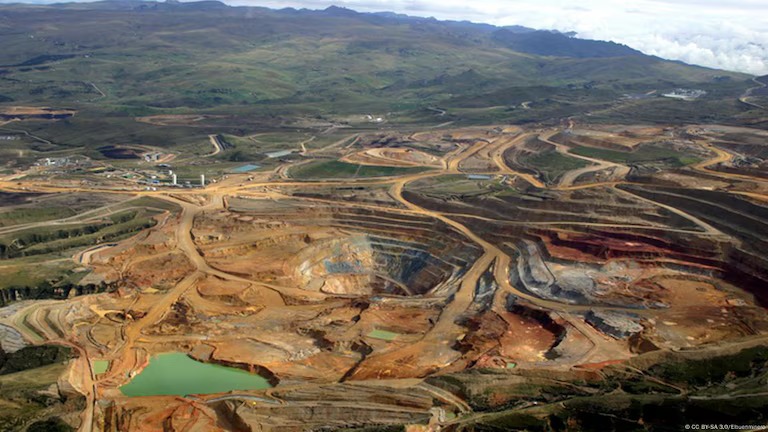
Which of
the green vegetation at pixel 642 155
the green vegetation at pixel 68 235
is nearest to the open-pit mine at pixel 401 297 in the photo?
the green vegetation at pixel 68 235

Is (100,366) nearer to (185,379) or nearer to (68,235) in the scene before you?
(185,379)

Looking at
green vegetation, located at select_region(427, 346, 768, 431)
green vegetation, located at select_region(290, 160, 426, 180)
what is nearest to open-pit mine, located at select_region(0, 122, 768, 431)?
green vegetation, located at select_region(427, 346, 768, 431)

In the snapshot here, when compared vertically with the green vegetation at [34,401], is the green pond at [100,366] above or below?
below

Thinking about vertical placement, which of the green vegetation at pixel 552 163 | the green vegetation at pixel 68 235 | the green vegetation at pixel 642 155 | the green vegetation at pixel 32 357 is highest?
the green vegetation at pixel 642 155

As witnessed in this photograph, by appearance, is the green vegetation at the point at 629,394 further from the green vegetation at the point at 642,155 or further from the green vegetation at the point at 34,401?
the green vegetation at the point at 642,155

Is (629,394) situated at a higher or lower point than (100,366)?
higher

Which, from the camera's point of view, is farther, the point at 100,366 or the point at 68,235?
the point at 68,235

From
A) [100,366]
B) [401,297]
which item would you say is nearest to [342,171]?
[401,297]
